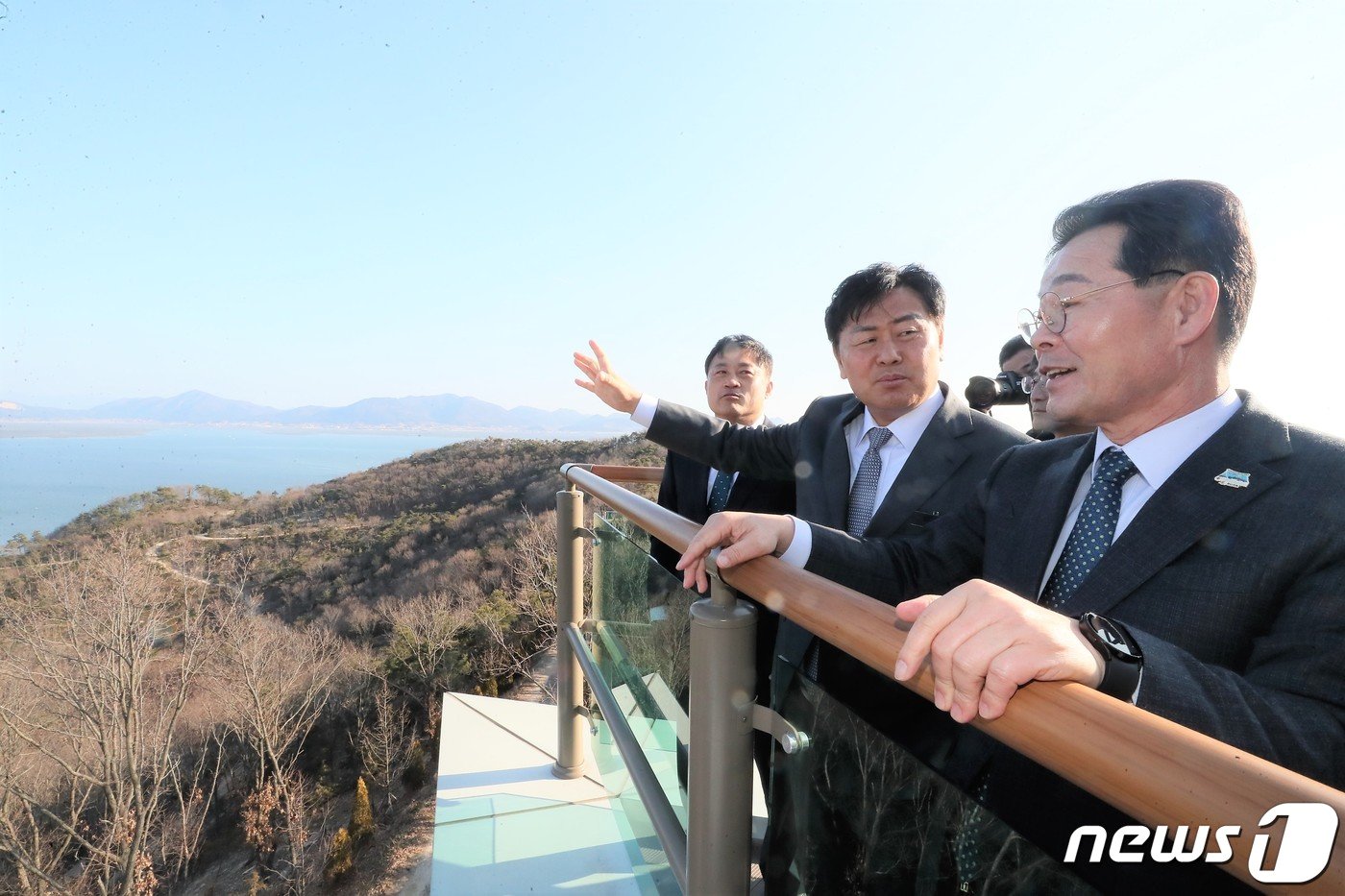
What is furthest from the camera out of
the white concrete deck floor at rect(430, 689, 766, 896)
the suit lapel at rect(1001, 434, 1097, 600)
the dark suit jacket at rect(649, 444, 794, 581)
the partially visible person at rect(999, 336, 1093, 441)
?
the dark suit jacket at rect(649, 444, 794, 581)

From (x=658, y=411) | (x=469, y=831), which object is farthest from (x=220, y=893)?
(x=658, y=411)

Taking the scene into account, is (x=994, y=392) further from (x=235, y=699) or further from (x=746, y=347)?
(x=235, y=699)

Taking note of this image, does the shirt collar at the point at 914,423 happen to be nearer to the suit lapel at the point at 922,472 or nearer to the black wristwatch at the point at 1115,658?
the suit lapel at the point at 922,472

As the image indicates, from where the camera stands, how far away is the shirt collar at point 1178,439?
1283mm

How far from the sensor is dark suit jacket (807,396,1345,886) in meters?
0.85

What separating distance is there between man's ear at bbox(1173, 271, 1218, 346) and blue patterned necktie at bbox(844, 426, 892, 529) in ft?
3.04

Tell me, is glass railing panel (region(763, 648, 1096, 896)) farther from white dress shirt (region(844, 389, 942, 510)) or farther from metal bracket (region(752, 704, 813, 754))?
white dress shirt (region(844, 389, 942, 510))

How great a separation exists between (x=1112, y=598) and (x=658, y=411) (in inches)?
78.9

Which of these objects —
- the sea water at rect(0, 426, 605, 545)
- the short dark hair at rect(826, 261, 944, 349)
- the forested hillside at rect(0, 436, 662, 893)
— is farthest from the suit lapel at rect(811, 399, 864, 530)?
the sea water at rect(0, 426, 605, 545)

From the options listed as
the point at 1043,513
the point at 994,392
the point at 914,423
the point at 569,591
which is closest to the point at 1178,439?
the point at 1043,513

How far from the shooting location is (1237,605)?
1.08 metres

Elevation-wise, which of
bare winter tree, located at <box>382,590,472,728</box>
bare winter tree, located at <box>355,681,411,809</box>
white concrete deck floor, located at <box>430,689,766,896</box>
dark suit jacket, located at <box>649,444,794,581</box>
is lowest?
bare winter tree, located at <box>355,681,411,809</box>

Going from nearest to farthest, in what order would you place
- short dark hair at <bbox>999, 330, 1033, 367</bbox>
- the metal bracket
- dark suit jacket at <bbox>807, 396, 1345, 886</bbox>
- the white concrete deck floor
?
1. dark suit jacket at <bbox>807, 396, 1345, 886</bbox>
2. the metal bracket
3. the white concrete deck floor
4. short dark hair at <bbox>999, 330, 1033, 367</bbox>

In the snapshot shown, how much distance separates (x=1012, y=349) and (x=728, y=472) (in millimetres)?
1631
